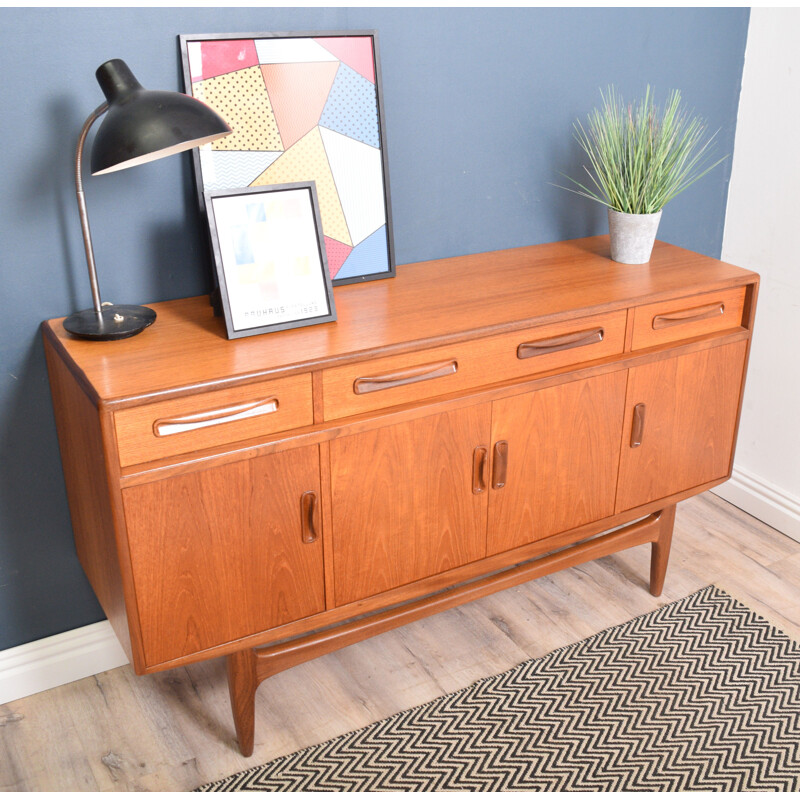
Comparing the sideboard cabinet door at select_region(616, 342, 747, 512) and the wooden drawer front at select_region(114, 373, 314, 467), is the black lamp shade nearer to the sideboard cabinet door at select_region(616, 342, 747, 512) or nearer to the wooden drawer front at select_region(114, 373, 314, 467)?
the wooden drawer front at select_region(114, 373, 314, 467)

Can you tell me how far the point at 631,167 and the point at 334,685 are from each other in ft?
4.68

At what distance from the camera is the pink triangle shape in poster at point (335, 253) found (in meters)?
1.98

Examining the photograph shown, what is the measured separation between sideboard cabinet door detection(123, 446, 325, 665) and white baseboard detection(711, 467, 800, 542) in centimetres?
159

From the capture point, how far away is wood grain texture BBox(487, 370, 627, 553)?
1909 mm

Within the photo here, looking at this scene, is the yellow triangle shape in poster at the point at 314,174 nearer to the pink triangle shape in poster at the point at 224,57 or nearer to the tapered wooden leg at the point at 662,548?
the pink triangle shape in poster at the point at 224,57

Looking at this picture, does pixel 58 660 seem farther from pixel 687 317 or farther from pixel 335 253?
pixel 687 317

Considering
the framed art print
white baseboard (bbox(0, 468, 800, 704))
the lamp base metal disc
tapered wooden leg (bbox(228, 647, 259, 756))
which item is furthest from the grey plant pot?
white baseboard (bbox(0, 468, 800, 704))

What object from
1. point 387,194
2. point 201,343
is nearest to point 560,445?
point 387,194

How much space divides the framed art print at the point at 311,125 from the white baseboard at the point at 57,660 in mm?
1027

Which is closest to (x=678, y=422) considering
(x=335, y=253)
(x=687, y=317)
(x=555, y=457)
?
(x=687, y=317)

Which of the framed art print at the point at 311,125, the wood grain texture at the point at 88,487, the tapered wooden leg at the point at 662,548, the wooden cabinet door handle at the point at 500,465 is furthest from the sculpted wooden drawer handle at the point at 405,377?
the tapered wooden leg at the point at 662,548

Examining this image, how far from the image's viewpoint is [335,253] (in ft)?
6.54

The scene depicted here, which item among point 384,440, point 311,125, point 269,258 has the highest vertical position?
point 311,125

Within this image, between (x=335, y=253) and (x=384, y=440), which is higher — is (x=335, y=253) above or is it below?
above
